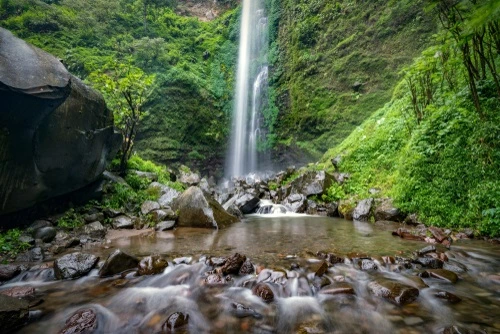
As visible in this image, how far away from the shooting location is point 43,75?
4477mm

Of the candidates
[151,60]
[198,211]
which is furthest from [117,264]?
[151,60]

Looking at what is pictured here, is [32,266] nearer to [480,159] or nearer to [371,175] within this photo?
[480,159]

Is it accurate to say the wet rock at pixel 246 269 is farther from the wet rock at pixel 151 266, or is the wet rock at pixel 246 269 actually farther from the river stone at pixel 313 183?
the river stone at pixel 313 183

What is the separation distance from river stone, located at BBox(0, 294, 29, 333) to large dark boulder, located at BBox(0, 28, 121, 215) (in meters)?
3.06

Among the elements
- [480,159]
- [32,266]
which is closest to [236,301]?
[32,266]

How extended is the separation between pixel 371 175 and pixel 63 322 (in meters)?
9.64

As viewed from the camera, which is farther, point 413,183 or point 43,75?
point 413,183

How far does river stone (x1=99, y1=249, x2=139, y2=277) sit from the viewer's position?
3732 millimetres

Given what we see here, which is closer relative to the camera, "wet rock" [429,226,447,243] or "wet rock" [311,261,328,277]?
"wet rock" [311,261,328,277]

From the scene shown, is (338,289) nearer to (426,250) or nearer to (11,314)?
(426,250)

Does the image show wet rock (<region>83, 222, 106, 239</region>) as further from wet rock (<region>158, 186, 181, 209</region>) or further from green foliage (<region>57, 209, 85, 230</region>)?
wet rock (<region>158, 186, 181, 209</region>)

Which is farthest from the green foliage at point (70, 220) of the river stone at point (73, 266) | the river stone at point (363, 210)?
the river stone at point (363, 210)

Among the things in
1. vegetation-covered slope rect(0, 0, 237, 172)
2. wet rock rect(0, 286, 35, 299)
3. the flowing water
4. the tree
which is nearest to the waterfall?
vegetation-covered slope rect(0, 0, 237, 172)

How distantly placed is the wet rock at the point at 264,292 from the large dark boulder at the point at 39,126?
4510 mm
